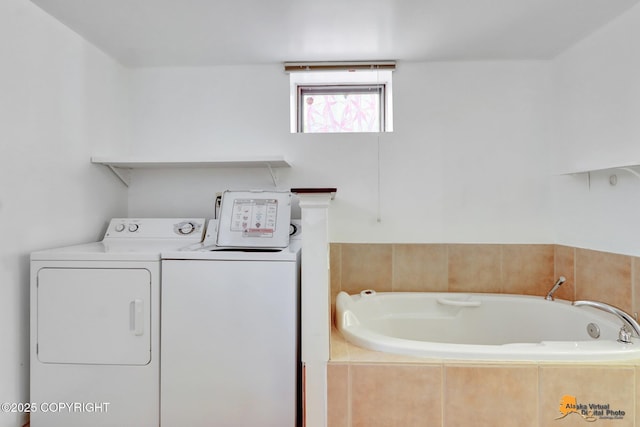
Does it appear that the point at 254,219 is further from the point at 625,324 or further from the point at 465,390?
the point at 625,324

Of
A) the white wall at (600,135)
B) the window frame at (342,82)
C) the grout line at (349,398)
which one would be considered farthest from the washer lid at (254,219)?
the white wall at (600,135)

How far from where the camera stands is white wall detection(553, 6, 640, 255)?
1662 millimetres

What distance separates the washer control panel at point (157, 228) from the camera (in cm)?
203

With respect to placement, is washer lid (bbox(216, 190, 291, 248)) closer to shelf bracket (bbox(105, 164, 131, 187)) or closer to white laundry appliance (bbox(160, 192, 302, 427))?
white laundry appliance (bbox(160, 192, 302, 427))

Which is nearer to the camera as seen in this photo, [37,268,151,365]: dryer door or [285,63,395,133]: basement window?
[37,268,151,365]: dryer door

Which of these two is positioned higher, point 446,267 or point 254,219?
point 254,219

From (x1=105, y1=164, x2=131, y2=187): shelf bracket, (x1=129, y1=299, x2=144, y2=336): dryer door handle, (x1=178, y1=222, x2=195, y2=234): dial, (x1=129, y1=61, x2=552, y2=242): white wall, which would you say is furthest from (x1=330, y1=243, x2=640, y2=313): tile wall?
(x1=105, y1=164, x2=131, y2=187): shelf bracket

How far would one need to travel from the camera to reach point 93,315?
4.97 ft

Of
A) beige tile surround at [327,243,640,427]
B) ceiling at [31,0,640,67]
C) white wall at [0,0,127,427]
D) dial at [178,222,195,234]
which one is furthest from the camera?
dial at [178,222,195,234]

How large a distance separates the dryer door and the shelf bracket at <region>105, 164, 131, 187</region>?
0.82m

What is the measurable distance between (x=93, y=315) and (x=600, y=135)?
276 cm

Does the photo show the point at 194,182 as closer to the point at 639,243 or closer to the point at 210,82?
the point at 210,82

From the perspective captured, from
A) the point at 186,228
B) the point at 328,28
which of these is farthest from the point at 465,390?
the point at 328,28

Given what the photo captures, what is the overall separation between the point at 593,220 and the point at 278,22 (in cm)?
208
